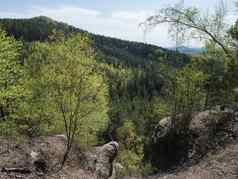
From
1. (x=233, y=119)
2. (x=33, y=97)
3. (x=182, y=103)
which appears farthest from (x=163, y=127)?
(x=33, y=97)

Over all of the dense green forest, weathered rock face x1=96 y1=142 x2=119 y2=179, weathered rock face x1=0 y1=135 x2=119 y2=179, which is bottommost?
weathered rock face x1=96 y1=142 x2=119 y2=179

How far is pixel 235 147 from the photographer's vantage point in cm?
1964

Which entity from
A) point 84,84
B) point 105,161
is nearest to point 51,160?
point 84,84

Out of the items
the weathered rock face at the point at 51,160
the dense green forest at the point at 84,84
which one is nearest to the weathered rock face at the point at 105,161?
the weathered rock face at the point at 51,160

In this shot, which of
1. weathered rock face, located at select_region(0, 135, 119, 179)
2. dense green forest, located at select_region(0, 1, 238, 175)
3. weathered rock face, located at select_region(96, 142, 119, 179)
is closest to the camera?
weathered rock face, located at select_region(0, 135, 119, 179)

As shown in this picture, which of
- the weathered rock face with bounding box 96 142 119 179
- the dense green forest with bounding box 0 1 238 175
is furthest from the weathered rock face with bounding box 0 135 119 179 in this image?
the dense green forest with bounding box 0 1 238 175

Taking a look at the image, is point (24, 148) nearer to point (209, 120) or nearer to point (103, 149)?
point (103, 149)

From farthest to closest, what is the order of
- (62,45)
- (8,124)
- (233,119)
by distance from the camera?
(8,124) → (233,119) → (62,45)

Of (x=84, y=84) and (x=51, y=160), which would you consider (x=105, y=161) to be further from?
(x=84, y=84)

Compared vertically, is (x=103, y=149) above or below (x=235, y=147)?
below

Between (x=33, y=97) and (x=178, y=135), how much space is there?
16142 millimetres

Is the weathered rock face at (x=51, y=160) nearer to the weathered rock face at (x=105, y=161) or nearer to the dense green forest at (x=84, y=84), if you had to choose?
the weathered rock face at (x=105, y=161)

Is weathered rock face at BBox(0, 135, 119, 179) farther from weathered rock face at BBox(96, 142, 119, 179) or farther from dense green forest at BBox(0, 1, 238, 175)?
dense green forest at BBox(0, 1, 238, 175)

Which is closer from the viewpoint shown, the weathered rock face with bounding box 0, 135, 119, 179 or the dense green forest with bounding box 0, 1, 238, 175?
the weathered rock face with bounding box 0, 135, 119, 179
